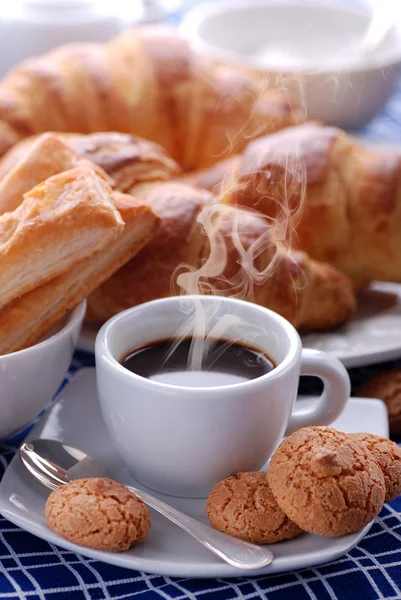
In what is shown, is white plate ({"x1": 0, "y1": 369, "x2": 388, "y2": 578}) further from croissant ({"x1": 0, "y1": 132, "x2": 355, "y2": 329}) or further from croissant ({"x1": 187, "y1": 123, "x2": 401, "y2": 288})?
croissant ({"x1": 187, "y1": 123, "x2": 401, "y2": 288})

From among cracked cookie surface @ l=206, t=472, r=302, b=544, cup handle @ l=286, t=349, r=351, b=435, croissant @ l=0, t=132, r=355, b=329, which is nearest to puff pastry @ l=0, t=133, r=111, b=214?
croissant @ l=0, t=132, r=355, b=329

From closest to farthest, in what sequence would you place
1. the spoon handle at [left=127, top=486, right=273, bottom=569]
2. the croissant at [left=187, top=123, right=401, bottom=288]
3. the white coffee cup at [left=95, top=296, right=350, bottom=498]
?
1. the spoon handle at [left=127, top=486, right=273, bottom=569]
2. the white coffee cup at [left=95, top=296, right=350, bottom=498]
3. the croissant at [left=187, top=123, right=401, bottom=288]

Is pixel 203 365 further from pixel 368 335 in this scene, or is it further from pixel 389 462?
pixel 368 335

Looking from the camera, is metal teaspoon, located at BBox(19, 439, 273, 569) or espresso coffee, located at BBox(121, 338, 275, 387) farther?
espresso coffee, located at BBox(121, 338, 275, 387)

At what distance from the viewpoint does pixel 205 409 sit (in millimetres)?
1089

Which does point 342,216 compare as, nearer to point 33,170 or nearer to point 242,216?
point 242,216

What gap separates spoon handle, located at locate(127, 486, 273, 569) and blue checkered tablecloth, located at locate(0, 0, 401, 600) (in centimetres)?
6

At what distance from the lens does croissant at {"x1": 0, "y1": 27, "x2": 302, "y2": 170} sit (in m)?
1.97

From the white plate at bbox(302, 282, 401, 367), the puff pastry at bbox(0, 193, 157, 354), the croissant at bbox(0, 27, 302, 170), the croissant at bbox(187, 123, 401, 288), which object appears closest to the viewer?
the puff pastry at bbox(0, 193, 157, 354)

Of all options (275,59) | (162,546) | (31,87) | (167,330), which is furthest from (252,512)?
(275,59)

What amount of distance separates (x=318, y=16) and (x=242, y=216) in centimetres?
139

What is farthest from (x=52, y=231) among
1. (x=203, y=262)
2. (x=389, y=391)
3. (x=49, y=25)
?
(x=49, y=25)

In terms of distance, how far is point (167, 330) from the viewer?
4.24 ft

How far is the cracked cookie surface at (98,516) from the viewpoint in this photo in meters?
1.00
